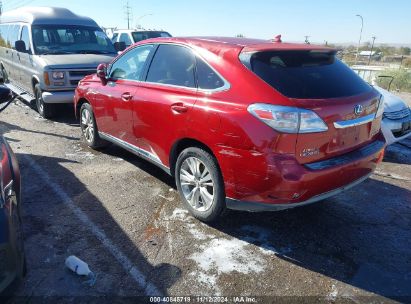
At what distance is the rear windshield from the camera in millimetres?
3080

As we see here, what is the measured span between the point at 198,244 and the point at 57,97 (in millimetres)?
5203

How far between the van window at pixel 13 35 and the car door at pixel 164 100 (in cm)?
597

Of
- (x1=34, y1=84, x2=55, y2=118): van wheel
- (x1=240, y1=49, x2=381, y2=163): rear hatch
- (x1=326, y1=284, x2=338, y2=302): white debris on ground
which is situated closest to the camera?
(x1=326, y1=284, x2=338, y2=302): white debris on ground

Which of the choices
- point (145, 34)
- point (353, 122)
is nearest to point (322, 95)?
point (353, 122)

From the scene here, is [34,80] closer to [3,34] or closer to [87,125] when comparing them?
[87,125]

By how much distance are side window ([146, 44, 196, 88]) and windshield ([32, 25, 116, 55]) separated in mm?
4623

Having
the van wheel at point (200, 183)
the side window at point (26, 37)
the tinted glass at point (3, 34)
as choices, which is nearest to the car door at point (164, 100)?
the van wheel at point (200, 183)

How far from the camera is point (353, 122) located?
10.7 ft

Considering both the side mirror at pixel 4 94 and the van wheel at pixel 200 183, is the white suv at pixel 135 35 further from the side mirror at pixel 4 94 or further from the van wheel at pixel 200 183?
the van wheel at pixel 200 183

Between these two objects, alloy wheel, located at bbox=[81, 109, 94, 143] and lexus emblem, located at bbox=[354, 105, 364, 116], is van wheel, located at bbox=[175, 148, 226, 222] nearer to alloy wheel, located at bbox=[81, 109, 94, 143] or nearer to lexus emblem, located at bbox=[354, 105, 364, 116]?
lexus emblem, located at bbox=[354, 105, 364, 116]

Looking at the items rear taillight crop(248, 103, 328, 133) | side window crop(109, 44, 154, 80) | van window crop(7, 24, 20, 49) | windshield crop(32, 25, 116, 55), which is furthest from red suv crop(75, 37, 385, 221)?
van window crop(7, 24, 20, 49)

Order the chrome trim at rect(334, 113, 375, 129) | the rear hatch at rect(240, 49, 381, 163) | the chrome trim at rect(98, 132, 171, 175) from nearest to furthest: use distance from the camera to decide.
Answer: the rear hatch at rect(240, 49, 381, 163) < the chrome trim at rect(334, 113, 375, 129) < the chrome trim at rect(98, 132, 171, 175)

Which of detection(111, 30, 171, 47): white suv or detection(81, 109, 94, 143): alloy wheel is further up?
detection(111, 30, 171, 47): white suv

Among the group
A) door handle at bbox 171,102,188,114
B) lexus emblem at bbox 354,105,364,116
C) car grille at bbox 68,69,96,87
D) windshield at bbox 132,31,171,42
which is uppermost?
windshield at bbox 132,31,171,42
